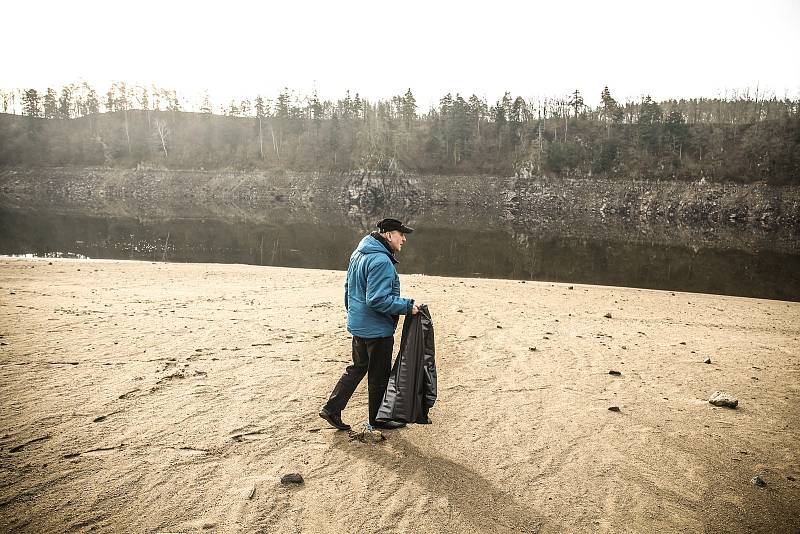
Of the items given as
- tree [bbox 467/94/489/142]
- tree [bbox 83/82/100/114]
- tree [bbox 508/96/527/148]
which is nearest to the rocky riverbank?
tree [bbox 508/96/527/148]

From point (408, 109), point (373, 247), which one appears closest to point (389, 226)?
point (373, 247)

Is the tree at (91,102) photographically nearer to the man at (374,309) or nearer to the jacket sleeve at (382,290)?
the man at (374,309)

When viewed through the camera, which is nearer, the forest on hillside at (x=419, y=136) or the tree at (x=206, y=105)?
the forest on hillside at (x=419, y=136)

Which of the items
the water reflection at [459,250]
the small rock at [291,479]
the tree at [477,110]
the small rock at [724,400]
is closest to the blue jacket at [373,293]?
the small rock at [291,479]

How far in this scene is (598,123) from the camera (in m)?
103

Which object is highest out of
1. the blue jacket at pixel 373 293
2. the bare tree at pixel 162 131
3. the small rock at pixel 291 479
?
the bare tree at pixel 162 131

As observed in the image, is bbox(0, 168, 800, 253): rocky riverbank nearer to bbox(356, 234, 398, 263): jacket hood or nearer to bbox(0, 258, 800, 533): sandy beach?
bbox(0, 258, 800, 533): sandy beach

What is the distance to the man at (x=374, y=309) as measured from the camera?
17.7 feet

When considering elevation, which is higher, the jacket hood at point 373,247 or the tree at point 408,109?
the tree at point 408,109

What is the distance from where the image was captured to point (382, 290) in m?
5.36

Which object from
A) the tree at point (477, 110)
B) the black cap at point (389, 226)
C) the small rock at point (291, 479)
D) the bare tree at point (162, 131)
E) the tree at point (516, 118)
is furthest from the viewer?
the bare tree at point (162, 131)

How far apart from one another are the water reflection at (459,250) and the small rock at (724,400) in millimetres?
15383

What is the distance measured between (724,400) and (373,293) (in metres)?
5.73

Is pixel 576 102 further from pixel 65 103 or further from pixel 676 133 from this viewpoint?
pixel 65 103
